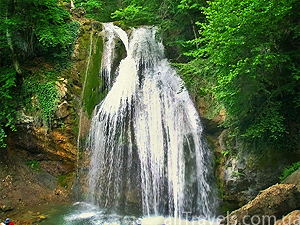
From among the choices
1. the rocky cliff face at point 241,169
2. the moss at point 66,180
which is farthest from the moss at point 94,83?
the rocky cliff face at point 241,169

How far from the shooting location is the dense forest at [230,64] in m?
5.79

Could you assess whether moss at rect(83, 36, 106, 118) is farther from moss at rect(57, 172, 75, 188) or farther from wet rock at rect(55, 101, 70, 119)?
moss at rect(57, 172, 75, 188)

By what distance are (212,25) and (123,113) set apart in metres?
4.42

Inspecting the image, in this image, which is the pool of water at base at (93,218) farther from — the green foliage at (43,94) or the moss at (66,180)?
the green foliage at (43,94)

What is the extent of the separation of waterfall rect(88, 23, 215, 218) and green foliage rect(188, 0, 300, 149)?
203 centimetres

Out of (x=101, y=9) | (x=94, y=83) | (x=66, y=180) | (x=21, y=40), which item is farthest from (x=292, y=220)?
(x=101, y=9)

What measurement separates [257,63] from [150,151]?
4.41 metres

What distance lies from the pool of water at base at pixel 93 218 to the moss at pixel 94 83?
132 inches

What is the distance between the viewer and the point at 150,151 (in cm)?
862

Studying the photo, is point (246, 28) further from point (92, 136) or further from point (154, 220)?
point (92, 136)

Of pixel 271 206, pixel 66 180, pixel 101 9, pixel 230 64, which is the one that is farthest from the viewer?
pixel 101 9

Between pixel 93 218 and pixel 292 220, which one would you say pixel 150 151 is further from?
pixel 292 220

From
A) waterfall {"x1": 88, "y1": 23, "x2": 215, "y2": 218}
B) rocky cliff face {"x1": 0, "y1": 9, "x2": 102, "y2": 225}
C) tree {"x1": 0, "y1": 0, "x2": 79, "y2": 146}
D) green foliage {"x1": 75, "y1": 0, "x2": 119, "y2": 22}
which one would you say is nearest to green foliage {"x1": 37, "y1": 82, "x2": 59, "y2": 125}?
rocky cliff face {"x1": 0, "y1": 9, "x2": 102, "y2": 225}

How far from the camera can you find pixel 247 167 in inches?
285
